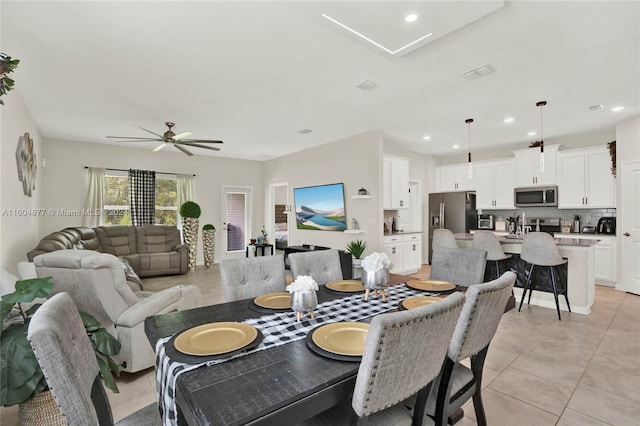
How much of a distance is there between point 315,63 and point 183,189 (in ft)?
17.2

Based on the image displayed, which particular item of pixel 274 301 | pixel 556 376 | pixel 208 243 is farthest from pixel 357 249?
pixel 208 243

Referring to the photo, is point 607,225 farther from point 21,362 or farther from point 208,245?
point 208,245

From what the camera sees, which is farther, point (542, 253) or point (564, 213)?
point (564, 213)

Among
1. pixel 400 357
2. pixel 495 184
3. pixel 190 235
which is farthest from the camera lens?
pixel 190 235

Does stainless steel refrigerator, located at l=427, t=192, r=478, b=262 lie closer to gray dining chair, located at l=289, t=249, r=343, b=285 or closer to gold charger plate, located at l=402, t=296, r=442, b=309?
gray dining chair, located at l=289, t=249, r=343, b=285

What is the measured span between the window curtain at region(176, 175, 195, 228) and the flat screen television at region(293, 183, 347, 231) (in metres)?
2.39

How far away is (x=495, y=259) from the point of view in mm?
4016

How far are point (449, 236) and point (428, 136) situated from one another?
2175mm

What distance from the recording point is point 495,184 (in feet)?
21.2

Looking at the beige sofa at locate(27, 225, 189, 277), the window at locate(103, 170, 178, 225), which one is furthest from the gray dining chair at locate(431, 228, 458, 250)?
the window at locate(103, 170, 178, 225)

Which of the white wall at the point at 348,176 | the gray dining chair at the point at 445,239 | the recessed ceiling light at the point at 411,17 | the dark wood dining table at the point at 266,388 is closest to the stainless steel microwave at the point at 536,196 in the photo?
the gray dining chair at the point at 445,239

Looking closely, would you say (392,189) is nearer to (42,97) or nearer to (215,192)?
(215,192)

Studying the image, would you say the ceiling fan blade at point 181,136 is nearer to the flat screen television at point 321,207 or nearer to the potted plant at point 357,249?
the flat screen television at point 321,207

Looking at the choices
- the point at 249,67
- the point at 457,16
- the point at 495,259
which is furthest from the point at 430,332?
the point at 495,259
